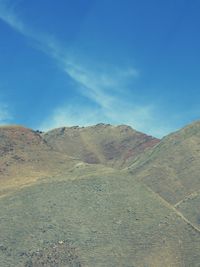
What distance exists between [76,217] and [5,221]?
739 inches

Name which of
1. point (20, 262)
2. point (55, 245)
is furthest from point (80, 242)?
point (20, 262)

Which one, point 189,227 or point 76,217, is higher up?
point 76,217

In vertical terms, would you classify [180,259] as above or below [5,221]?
below

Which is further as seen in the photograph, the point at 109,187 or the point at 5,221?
the point at 109,187

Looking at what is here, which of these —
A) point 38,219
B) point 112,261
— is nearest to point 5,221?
point 38,219

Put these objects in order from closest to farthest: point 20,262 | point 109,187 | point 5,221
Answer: point 20,262 → point 5,221 → point 109,187

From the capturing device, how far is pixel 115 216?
174125mm

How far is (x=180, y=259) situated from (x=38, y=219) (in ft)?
125

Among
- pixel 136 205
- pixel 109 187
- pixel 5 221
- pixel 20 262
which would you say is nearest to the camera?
pixel 20 262

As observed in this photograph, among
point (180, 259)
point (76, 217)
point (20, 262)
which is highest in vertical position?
point (76, 217)

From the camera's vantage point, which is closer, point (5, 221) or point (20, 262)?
point (20, 262)

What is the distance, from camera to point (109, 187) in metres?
190

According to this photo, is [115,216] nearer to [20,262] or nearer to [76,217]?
[76,217]

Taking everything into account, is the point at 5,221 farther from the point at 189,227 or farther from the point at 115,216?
the point at 189,227
